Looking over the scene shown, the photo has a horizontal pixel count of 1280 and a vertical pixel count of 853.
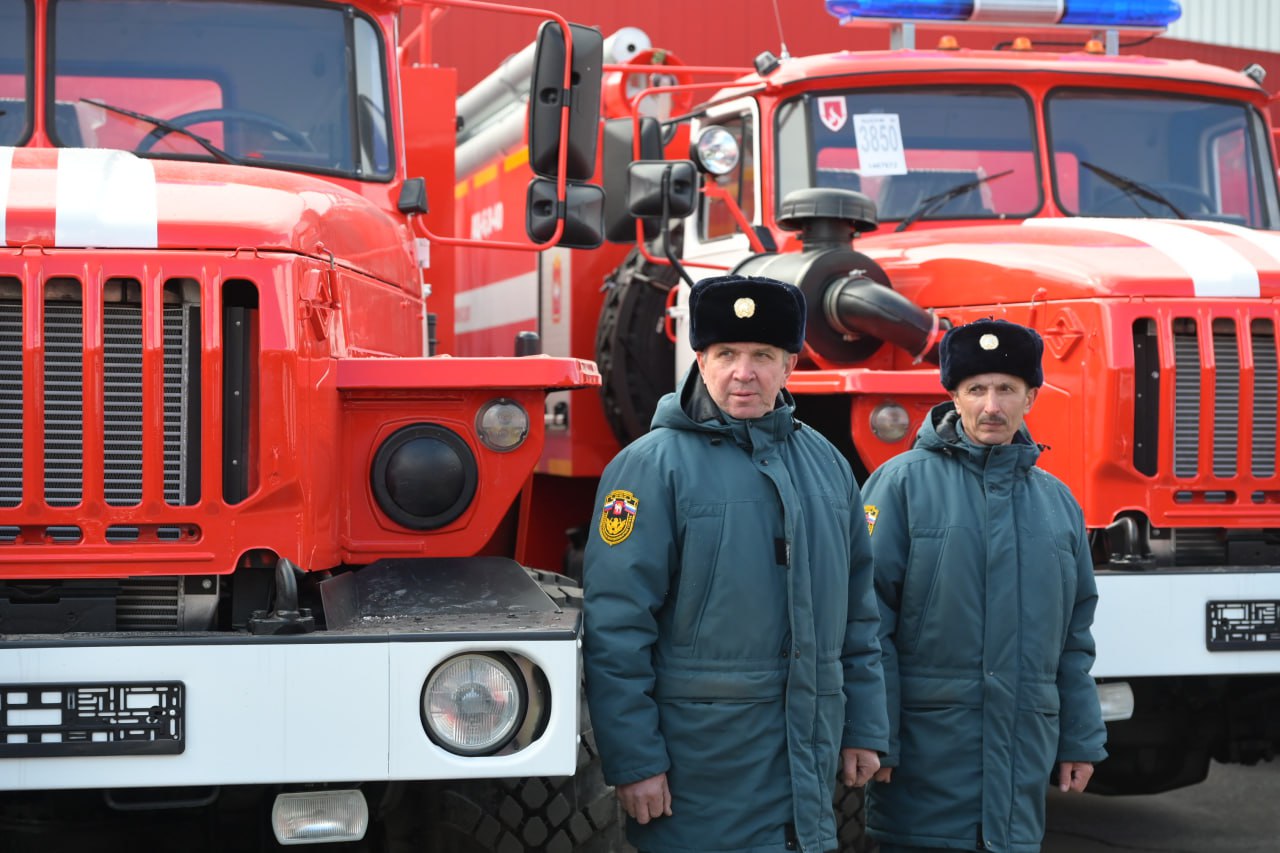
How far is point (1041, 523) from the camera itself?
3752mm

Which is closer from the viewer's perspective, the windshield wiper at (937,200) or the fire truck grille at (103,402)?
the fire truck grille at (103,402)

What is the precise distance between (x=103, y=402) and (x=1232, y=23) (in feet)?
46.3

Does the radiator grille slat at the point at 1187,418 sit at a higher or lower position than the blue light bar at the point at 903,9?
lower

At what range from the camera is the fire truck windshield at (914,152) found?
249 inches

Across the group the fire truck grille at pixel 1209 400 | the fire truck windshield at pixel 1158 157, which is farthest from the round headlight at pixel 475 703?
the fire truck windshield at pixel 1158 157

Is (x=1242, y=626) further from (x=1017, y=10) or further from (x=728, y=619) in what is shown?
(x=1017, y=10)

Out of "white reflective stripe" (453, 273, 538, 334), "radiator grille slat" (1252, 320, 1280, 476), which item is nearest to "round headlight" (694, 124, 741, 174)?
"white reflective stripe" (453, 273, 538, 334)

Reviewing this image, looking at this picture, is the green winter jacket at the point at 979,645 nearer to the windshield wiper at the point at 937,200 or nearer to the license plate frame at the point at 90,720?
the license plate frame at the point at 90,720

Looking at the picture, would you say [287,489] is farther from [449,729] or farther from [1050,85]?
[1050,85]

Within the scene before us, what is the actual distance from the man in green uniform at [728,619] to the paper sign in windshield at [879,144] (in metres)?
3.03

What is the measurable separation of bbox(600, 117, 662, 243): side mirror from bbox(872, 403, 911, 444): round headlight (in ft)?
4.76

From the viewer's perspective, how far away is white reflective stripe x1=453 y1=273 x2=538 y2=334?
7852 mm

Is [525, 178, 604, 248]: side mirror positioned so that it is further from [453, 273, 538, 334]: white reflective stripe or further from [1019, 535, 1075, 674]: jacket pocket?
[453, 273, 538, 334]: white reflective stripe

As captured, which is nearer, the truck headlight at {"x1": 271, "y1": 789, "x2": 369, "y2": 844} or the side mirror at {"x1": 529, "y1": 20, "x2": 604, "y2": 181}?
the truck headlight at {"x1": 271, "y1": 789, "x2": 369, "y2": 844}
